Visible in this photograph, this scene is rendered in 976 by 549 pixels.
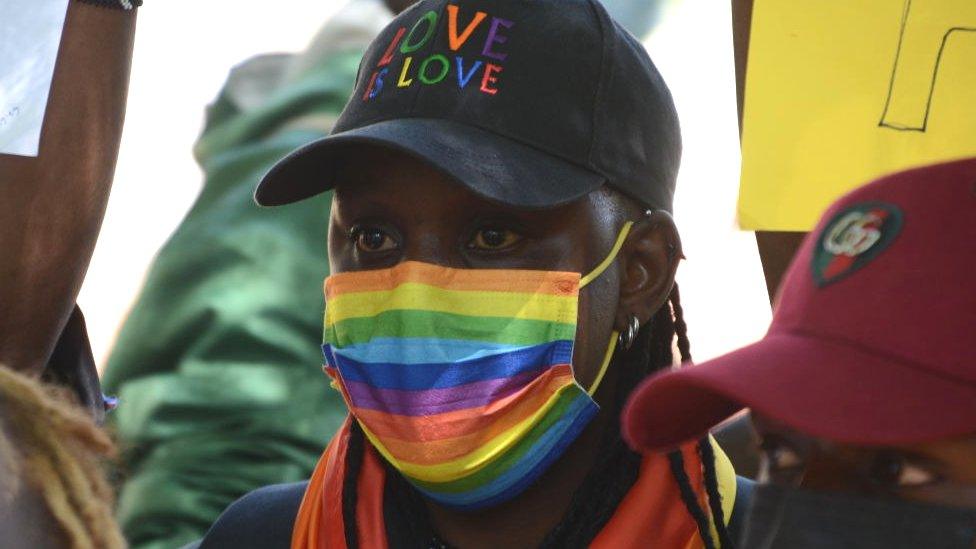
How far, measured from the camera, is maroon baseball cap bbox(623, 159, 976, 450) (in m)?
1.56

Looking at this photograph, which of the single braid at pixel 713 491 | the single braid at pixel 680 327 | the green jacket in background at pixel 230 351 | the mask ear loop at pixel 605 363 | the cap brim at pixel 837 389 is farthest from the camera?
the green jacket in background at pixel 230 351

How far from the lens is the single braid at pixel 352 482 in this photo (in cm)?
242

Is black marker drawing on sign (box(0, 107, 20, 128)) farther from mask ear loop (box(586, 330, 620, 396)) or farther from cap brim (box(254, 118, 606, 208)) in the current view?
mask ear loop (box(586, 330, 620, 396))

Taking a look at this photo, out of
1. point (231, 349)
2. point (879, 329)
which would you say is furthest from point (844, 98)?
point (231, 349)

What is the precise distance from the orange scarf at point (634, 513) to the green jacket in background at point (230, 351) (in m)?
0.85

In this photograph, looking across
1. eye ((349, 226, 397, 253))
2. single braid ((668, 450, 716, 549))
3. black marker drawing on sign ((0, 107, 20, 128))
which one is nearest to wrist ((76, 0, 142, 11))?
black marker drawing on sign ((0, 107, 20, 128))

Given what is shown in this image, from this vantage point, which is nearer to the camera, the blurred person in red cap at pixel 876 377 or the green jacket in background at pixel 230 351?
the blurred person in red cap at pixel 876 377

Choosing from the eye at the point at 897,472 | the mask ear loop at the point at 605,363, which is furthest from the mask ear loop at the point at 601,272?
the eye at the point at 897,472

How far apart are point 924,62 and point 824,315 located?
2.54 ft

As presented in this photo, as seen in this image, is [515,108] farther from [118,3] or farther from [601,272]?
[118,3]

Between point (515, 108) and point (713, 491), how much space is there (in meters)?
0.63

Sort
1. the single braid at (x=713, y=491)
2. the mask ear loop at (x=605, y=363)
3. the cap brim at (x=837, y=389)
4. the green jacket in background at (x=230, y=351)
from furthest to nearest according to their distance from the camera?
the green jacket in background at (x=230, y=351)
the mask ear loop at (x=605, y=363)
the single braid at (x=713, y=491)
the cap brim at (x=837, y=389)

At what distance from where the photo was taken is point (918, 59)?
231 cm

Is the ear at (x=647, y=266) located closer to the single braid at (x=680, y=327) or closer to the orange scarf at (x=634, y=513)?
the single braid at (x=680, y=327)
